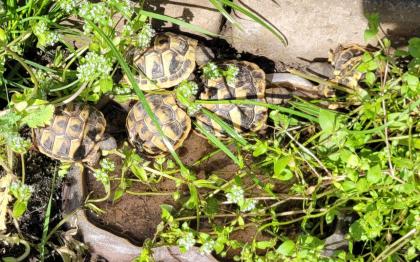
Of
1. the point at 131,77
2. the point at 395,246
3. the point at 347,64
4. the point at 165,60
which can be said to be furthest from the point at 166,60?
the point at 395,246

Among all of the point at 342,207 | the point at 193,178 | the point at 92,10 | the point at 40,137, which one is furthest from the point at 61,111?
the point at 342,207

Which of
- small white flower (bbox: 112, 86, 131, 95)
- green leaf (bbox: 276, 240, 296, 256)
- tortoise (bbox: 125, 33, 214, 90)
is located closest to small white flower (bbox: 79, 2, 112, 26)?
small white flower (bbox: 112, 86, 131, 95)

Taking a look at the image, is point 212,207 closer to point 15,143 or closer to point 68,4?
point 15,143

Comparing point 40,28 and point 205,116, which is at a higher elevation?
point 40,28

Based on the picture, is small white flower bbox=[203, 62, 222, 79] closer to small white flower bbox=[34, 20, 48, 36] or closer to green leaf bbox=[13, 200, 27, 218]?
small white flower bbox=[34, 20, 48, 36]

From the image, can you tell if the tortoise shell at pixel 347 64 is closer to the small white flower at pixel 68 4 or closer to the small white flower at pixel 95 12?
the small white flower at pixel 95 12

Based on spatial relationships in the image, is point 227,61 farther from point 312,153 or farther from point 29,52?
point 29,52

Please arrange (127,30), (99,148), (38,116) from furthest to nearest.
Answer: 1. (99,148)
2. (127,30)
3. (38,116)
